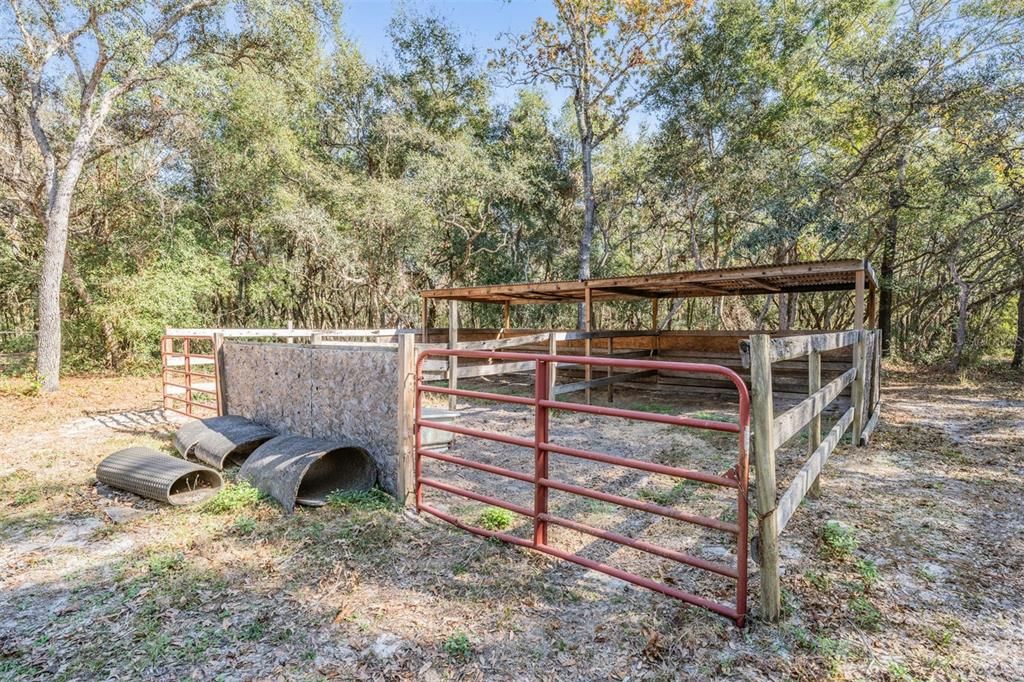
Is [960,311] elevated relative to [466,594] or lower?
elevated

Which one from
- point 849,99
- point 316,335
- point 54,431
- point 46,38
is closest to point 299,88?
point 46,38

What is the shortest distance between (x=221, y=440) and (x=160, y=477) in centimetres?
68

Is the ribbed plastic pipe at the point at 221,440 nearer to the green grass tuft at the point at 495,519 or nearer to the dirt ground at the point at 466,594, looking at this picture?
the dirt ground at the point at 466,594

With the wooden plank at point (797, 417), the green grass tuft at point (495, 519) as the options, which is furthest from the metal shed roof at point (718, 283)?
the green grass tuft at point (495, 519)

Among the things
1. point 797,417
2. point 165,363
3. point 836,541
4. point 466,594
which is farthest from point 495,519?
point 165,363

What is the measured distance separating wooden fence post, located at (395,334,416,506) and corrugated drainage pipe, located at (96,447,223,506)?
1499mm

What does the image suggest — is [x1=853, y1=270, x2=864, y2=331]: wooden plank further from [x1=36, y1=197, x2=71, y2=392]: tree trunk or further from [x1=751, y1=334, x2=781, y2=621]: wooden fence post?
[x1=36, y1=197, x2=71, y2=392]: tree trunk

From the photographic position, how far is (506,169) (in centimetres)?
1530

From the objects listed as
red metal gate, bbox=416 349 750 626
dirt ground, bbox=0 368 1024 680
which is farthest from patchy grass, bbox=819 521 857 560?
red metal gate, bbox=416 349 750 626

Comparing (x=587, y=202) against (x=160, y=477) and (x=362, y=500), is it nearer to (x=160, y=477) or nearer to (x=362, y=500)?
(x=362, y=500)

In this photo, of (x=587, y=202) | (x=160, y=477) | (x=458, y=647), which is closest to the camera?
(x=458, y=647)

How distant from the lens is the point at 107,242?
38.4 feet

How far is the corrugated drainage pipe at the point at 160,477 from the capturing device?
3564mm

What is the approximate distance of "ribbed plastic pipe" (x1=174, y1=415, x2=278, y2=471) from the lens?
4.15m
